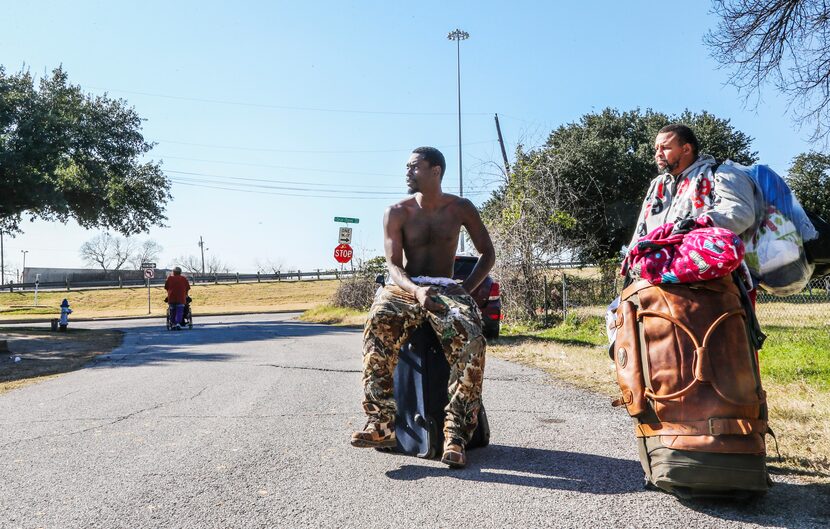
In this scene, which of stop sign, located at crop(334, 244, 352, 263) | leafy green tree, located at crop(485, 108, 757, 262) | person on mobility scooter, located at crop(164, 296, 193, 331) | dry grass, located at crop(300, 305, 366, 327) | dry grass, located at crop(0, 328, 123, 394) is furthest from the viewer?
leafy green tree, located at crop(485, 108, 757, 262)

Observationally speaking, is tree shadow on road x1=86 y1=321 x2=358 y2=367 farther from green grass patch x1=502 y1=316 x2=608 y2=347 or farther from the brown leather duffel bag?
the brown leather duffel bag

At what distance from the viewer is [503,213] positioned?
52.3ft

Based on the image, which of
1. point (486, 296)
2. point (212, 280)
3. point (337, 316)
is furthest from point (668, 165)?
point (212, 280)

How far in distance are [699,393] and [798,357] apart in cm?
629

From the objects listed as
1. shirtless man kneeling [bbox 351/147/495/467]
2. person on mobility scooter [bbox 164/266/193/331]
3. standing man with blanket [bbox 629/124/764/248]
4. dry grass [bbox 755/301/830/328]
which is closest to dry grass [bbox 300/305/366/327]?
person on mobility scooter [bbox 164/266/193/331]

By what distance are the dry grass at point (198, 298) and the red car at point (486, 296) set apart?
106 ft

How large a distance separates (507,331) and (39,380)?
8.88 metres

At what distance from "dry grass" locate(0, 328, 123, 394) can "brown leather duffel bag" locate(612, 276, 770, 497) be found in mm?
7265

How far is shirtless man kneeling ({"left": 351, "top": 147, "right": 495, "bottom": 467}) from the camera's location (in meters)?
3.70

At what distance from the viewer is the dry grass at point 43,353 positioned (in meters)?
9.10

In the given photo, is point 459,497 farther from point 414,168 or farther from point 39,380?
point 39,380

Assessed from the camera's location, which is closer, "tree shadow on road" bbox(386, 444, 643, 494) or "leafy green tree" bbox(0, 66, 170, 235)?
"tree shadow on road" bbox(386, 444, 643, 494)

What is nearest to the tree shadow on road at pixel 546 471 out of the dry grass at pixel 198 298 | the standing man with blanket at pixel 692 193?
the standing man with blanket at pixel 692 193

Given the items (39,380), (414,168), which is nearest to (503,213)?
(39,380)
